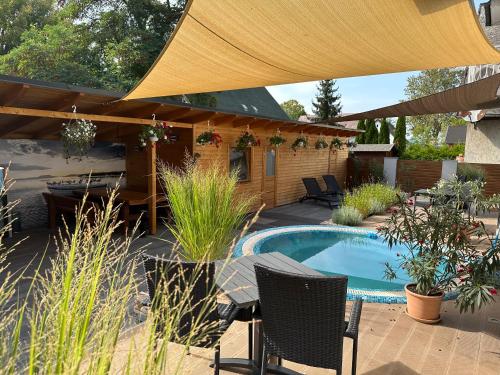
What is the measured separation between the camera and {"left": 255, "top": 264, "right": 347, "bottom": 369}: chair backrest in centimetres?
214

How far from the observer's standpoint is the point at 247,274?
10.0 ft

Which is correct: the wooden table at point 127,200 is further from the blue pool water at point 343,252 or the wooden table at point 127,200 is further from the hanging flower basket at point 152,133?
→ the blue pool water at point 343,252

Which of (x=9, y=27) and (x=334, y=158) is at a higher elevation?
(x=9, y=27)

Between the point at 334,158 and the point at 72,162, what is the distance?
10.9 meters

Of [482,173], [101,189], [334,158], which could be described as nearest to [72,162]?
[101,189]

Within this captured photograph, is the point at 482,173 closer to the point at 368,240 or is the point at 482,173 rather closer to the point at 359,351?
the point at 368,240

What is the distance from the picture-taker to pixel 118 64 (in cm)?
1867

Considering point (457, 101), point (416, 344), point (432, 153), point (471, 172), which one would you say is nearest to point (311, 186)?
point (471, 172)

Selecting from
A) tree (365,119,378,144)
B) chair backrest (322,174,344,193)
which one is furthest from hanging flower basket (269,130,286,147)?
tree (365,119,378,144)

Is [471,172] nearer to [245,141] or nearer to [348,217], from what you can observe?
[348,217]

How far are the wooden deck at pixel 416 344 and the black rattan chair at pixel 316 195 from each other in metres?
8.11

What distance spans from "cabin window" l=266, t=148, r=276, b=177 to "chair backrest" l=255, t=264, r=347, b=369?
9666mm

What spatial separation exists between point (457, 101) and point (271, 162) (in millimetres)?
8099

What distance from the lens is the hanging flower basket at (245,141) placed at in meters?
10.2
